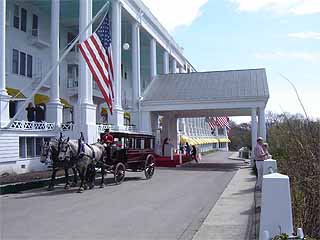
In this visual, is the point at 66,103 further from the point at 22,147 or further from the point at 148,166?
the point at 148,166

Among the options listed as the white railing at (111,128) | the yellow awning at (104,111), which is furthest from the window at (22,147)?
the yellow awning at (104,111)

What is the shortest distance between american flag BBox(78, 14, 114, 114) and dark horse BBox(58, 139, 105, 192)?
15.6 ft

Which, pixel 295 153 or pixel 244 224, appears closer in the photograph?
pixel 295 153

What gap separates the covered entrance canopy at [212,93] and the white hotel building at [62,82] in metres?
0.11

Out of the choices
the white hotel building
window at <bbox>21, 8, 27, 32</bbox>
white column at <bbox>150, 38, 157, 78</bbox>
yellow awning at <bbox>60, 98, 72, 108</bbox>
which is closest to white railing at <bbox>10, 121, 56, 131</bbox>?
the white hotel building

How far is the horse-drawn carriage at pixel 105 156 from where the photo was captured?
53.8ft

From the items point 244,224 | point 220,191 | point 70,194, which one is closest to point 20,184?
point 70,194

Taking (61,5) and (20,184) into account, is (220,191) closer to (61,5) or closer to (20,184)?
(20,184)

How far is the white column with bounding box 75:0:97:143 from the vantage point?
28566 mm

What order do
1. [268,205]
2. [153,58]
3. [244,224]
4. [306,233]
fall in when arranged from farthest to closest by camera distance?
[153,58], [244,224], [306,233], [268,205]

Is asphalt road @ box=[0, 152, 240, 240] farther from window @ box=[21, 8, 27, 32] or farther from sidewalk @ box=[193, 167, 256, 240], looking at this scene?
window @ box=[21, 8, 27, 32]

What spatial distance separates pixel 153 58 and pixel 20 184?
3149 centimetres

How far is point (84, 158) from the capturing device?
670 inches

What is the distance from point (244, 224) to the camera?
Result: 1041 cm
